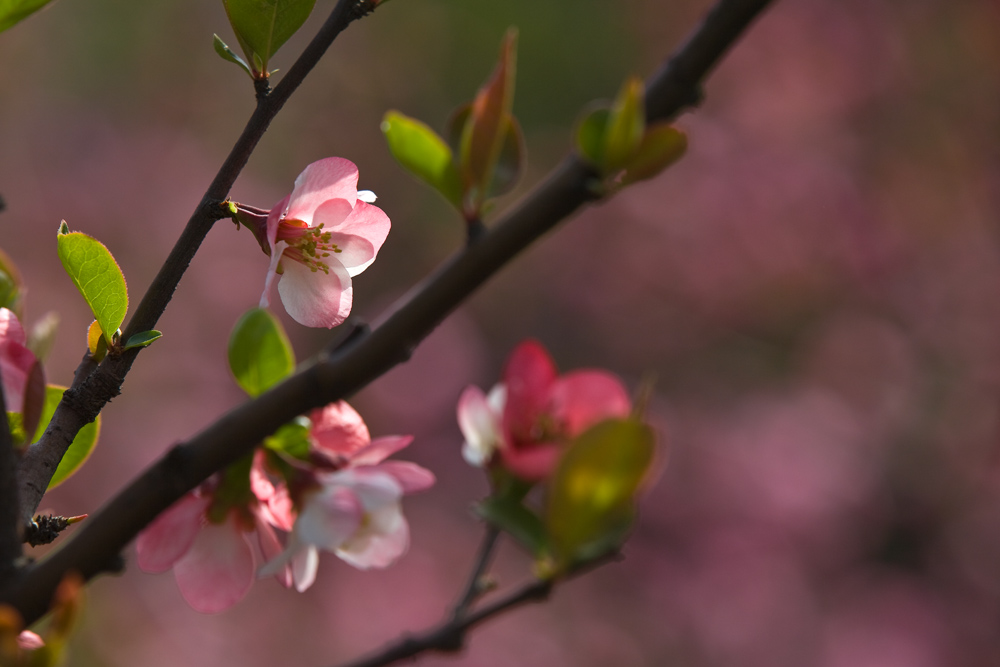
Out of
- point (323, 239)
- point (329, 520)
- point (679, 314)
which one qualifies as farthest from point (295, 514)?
point (679, 314)

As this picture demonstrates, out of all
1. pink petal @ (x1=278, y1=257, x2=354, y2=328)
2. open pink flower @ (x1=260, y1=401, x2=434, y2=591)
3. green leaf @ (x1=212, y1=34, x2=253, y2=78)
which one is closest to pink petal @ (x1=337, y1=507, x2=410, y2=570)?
open pink flower @ (x1=260, y1=401, x2=434, y2=591)

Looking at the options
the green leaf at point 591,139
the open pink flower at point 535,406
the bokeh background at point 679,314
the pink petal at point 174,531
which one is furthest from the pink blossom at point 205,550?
the bokeh background at point 679,314

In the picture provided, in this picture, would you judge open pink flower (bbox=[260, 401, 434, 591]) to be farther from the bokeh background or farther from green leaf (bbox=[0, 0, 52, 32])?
the bokeh background

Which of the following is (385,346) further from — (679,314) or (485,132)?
(679,314)

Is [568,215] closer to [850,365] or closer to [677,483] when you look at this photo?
[677,483]

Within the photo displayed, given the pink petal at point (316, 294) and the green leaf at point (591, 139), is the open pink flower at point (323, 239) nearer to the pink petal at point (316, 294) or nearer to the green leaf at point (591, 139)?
the pink petal at point (316, 294)
